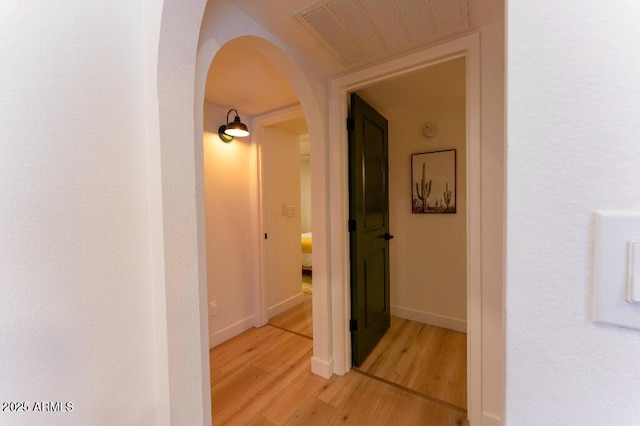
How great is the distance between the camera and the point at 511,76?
1.18 ft

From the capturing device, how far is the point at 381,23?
52.7 inches

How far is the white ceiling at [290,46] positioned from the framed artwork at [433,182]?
4.24 feet

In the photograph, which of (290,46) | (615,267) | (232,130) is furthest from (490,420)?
(232,130)

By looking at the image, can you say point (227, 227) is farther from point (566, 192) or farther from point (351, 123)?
point (566, 192)

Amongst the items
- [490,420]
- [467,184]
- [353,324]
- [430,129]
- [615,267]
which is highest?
[430,129]

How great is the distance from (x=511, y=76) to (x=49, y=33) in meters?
1.02

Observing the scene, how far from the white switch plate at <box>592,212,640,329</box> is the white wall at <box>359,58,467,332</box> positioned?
7.12ft

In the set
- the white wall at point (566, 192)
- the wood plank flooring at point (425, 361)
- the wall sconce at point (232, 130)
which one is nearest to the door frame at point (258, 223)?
the wall sconce at point (232, 130)

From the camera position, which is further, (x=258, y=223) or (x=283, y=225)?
(x=283, y=225)

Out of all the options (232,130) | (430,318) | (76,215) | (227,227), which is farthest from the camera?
(430,318)

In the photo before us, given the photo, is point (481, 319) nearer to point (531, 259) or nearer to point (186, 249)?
point (531, 259)

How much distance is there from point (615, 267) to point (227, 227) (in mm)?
2572

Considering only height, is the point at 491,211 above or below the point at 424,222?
above

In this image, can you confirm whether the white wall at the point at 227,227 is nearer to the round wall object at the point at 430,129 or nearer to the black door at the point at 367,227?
the black door at the point at 367,227
